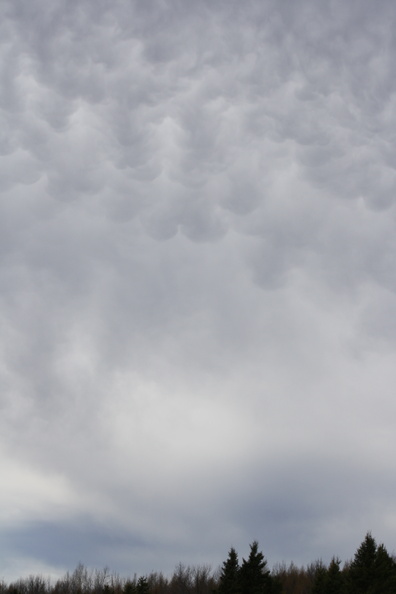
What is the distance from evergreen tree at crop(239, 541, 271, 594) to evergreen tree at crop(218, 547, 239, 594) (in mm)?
748

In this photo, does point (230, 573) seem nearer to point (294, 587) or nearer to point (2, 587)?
point (294, 587)

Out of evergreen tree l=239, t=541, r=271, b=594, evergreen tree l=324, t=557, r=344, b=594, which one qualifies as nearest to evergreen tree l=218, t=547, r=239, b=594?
evergreen tree l=239, t=541, r=271, b=594

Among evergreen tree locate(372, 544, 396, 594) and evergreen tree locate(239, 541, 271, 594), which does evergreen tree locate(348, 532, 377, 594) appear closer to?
evergreen tree locate(372, 544, 396, 594)

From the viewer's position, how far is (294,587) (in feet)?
410

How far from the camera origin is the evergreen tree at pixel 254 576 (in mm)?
75125

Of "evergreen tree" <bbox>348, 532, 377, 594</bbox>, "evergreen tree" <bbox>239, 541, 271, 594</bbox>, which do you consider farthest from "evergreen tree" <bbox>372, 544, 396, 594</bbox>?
"evergreen tree" <bbox>239, 541, 271, 594</bbox>

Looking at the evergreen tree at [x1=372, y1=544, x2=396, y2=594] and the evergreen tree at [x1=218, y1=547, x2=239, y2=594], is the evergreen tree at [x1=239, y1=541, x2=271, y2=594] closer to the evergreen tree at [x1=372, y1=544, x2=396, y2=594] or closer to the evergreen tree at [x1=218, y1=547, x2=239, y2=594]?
the evergreen tree at [x1=218, y1=547, x2=239, y2=594]

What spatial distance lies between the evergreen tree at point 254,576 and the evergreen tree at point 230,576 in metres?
0.75

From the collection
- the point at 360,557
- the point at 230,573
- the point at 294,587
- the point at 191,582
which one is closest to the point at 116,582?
the point at 191,582

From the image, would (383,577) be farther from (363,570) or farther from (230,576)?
(230,576)

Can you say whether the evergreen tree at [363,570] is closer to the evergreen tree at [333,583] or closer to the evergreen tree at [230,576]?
the evergreen tree at [333,583]

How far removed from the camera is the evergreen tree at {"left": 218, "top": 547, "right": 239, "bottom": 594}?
75.2 meters

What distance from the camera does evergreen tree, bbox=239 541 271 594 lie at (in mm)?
75125

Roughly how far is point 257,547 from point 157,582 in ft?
254
